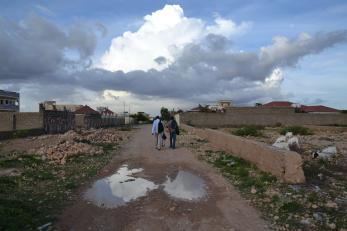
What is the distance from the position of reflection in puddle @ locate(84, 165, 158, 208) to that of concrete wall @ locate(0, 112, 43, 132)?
2277 cm

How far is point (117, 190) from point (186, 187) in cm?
173

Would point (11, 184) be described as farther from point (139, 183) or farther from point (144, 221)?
point (144, 221)

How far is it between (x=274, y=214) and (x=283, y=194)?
152 centimetres

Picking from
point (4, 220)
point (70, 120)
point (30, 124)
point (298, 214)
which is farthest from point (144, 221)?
point (70, 120)

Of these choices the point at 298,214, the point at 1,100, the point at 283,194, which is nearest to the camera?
the point at 298,214

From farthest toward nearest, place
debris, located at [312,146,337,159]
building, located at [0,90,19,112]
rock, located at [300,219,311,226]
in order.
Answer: building, located at [0,90,19,112], debris, located at [312,146,337,159], rock, located at [300,219,311,226]

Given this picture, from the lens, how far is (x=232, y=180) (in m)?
11.8

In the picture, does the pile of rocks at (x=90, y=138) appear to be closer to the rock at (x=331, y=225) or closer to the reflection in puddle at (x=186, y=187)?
the reflection in puddle at (x=186, y=187)

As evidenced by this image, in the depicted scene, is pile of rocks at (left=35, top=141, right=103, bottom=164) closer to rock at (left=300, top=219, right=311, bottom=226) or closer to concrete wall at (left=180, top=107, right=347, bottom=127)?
rock at (left=300, top=219, right=311, bottom=226)

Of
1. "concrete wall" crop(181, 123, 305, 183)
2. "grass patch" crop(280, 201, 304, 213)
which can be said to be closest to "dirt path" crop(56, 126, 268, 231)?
"grass patch" crop(280, 201, 304, 213)

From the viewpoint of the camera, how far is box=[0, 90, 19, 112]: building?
2859 inches

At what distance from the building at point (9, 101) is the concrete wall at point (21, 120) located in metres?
38.3

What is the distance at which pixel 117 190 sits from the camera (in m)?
10.4

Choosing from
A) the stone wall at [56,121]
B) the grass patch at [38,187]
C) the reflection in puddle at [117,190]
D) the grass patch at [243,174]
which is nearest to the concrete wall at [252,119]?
the stone wall at [56,121]
